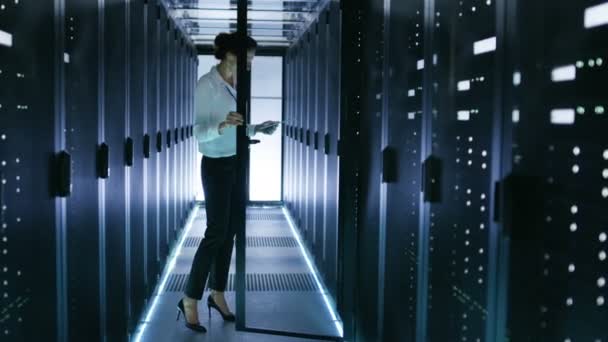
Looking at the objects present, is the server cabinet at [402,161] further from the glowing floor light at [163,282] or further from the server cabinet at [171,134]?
the server cabinet at [171,134]

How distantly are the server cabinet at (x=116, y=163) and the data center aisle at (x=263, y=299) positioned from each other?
75 cm

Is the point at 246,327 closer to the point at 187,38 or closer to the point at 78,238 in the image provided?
the point at 78,238

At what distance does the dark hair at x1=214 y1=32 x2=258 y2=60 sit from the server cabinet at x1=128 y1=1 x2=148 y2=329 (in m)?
0.48

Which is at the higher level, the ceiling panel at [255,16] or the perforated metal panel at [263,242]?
the ceiling panel at [255,16]

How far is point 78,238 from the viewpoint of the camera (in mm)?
2504

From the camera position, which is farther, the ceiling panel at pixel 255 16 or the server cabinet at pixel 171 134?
the ceiling panel at pixel 255 16

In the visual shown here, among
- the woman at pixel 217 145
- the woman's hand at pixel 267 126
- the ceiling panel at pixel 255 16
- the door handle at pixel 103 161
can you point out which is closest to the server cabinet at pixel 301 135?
the ceiling panel at pixel 255 16

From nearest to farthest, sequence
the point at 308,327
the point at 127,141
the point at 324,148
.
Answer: the point at 127,141 < the point at 308,327 < the point at 324,148

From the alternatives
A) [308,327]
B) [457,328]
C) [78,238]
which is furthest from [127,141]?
[457,328]

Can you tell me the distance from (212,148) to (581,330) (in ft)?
9.59

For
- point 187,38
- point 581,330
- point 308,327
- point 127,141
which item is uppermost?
point 187,38

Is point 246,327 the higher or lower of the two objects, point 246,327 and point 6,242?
the lower

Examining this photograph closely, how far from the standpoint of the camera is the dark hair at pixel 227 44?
392 cm

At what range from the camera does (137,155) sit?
401 cm
